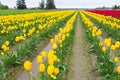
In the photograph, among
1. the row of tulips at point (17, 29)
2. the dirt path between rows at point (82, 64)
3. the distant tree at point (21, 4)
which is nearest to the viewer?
the dirt path between rows at point (82, 64)

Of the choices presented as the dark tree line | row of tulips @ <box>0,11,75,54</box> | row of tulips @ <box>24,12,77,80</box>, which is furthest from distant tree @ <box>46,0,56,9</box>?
row of tulips @ <box>24,12,77,80</box>

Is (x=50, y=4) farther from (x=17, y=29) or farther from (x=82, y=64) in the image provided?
(x=82, y=64)

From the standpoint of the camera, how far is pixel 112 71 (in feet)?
22.2

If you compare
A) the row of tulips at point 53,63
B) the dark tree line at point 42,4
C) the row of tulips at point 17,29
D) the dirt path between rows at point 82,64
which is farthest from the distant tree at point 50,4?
the row of tulips at point 53,63

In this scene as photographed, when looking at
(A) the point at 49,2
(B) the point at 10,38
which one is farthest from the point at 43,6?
(B) the point at 10,38

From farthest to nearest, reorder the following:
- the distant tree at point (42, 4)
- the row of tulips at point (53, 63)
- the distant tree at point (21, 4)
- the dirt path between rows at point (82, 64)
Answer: the distant tree at point (42, 4) → the distant tree at point (21, 4) → the dirt path between rows at point (82, 64) → the row of tulips at point (53, 63)

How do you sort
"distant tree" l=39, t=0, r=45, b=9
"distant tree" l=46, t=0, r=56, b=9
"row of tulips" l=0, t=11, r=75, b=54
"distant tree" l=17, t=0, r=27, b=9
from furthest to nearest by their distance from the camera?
"distant tree" l=39, t=0, r=45, b=9
"distant tree" l=46, t=0, r=56, b=9
"distant tree" l=17, t=0, r=27, b=9
"row of tulips" l=0, t=11, r=75, b=54

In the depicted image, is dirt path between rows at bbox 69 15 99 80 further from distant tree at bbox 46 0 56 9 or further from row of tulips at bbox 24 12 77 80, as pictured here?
distant tree at bbox 46 0 56 9

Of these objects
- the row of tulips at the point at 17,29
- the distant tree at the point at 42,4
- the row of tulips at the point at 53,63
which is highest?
the row of tulips at the point at 53,63

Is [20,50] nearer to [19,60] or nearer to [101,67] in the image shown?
[19,60]

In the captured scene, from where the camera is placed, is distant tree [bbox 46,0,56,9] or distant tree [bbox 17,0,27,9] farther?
distant tree [bbox 46,0,56,9]

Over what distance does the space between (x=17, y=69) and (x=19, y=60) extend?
2.57ft

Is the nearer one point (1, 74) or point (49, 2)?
point (1, 74)

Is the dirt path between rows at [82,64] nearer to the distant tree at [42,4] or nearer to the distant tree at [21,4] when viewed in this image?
the distant tree at [21,4]
